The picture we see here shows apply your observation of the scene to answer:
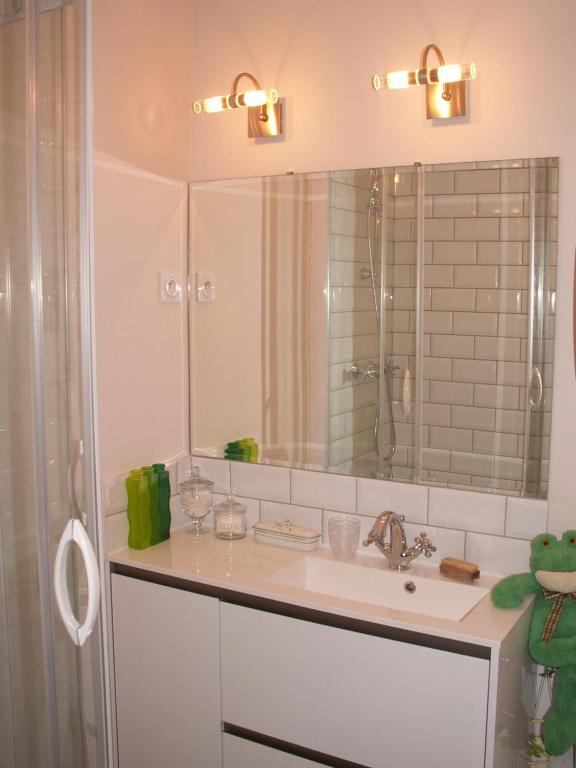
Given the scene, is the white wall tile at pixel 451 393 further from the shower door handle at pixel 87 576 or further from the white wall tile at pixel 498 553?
the shower door handle at pixel 87 576

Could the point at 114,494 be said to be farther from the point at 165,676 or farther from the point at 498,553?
the point at 498,553

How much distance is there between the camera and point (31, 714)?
1580mm

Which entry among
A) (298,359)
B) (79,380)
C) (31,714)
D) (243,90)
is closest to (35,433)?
(79,380)

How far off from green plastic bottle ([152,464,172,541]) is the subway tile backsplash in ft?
0.36

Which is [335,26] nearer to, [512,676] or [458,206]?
[458,206]

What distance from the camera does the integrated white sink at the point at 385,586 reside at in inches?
81.5

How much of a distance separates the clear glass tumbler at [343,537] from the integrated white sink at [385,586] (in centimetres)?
4

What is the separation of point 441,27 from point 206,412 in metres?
A: 1.37

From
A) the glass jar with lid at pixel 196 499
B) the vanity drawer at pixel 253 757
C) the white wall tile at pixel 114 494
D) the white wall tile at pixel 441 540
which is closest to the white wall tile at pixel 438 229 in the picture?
the white wall tile at pixel 441 540

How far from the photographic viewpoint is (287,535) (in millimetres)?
2363

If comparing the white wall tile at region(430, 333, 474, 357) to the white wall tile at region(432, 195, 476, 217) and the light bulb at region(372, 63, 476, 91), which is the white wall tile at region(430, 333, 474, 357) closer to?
the white wall tile at region(432, 195, 476, 217)

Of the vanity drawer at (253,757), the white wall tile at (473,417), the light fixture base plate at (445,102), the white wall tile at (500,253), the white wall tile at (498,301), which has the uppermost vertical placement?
the light fixture base plate at (445,102)

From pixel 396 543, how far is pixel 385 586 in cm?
12

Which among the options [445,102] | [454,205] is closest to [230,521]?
[454,205]
